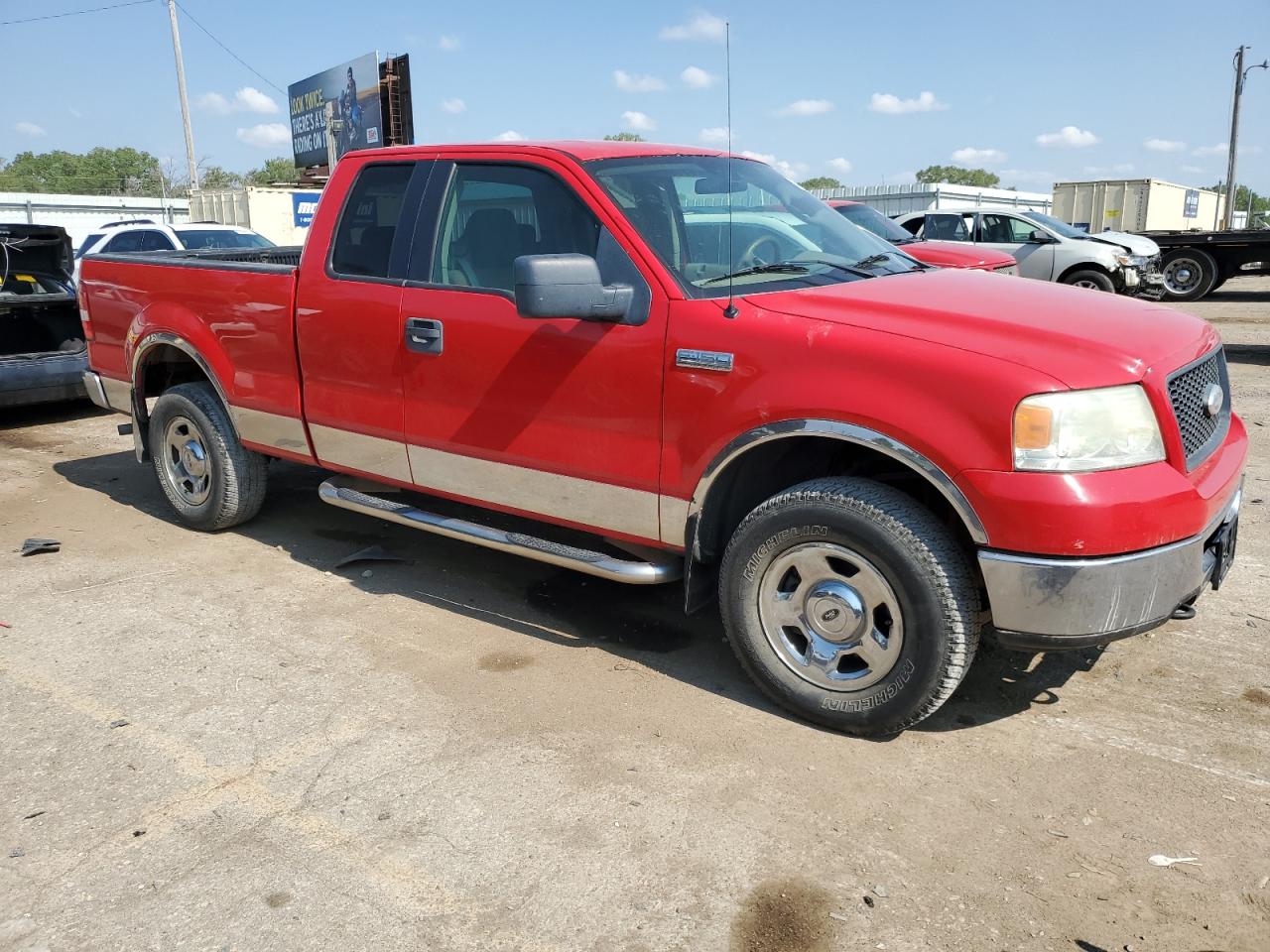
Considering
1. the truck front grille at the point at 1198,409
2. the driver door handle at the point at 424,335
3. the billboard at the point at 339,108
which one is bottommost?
the truck front grille at the point at 1198,409

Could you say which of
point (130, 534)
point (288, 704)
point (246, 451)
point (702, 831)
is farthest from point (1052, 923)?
point (130, 534)

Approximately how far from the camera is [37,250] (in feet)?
30.0

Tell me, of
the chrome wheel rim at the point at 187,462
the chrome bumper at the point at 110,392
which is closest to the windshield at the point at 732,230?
the chrome wheel rim at the point at 187,462

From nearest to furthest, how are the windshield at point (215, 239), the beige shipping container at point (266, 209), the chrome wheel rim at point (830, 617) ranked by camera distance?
the chrome wheel rim at point (830, 617), the windshield at point (215, 239), the beige shipping container at point (266, 209)

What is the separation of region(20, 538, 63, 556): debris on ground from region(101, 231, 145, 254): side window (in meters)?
10.3

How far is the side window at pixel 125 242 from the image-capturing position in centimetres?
1456

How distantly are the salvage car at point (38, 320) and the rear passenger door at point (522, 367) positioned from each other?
5.54 m

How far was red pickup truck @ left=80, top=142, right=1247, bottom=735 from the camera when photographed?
2.98 meters

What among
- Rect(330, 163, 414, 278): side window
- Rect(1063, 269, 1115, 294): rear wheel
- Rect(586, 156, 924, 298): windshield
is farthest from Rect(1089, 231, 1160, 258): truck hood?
Rect(330, 163, 414, 278): side window

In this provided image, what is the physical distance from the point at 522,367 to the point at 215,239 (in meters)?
12.2

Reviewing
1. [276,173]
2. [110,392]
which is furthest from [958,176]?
[110,392]

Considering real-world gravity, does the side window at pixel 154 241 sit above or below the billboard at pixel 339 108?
below

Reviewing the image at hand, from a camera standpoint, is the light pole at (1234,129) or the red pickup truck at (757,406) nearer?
the red pickup truck at (757,406)

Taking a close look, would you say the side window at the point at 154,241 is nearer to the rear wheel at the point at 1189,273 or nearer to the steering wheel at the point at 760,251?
the steering wheel at the point at 760,251
